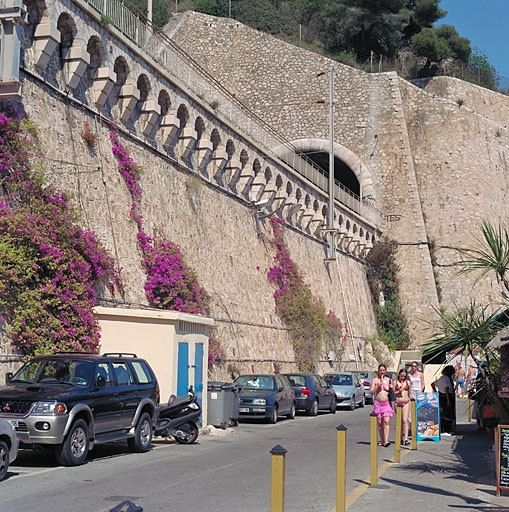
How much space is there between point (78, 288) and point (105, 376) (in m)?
5.28

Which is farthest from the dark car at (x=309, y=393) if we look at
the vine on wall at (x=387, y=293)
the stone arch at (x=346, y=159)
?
the stone arch at (x=346, y=159)

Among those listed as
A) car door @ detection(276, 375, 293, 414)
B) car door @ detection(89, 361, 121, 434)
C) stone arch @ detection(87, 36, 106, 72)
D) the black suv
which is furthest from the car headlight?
stone arch @ detection(87, 36, 106, 72)

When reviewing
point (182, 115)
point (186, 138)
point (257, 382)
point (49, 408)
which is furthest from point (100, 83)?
point (49, 408)

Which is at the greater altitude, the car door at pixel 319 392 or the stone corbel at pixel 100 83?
the stone corbel at pixel 100 83

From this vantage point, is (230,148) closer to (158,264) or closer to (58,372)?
(158,264)

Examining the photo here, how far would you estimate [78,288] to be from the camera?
750 inches

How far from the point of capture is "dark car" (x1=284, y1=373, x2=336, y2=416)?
89.4 feet

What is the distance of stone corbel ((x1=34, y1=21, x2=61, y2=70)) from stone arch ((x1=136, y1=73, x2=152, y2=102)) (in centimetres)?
541

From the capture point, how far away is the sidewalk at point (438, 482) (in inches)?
387

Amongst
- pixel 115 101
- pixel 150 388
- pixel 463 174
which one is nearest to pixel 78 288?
pixel 150 388

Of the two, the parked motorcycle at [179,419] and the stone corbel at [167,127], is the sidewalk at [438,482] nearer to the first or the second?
the parked motorcycle at [179,419]

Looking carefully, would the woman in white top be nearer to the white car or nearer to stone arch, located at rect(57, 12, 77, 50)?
the white car

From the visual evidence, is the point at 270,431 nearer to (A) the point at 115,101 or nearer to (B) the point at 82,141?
(B) the point at 82,141

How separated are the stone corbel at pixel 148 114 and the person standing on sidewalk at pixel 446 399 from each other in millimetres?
12498
